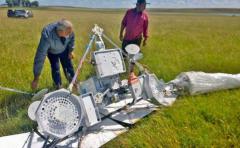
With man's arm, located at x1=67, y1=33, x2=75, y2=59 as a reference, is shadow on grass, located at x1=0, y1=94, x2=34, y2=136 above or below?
below

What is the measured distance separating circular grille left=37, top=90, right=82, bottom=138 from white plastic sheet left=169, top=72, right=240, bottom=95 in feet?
8.10

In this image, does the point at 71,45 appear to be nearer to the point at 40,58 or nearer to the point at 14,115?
the point at 40,58

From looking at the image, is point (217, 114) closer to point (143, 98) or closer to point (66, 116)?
point (143, 98)

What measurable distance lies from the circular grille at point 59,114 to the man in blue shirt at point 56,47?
44.2 inches

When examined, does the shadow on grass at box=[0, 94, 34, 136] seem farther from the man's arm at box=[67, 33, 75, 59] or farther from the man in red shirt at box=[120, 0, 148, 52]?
the man in red shirt at box=[120, 0, 148, 52]

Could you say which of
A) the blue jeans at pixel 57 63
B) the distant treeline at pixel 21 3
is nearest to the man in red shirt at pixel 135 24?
the blue jeans at pixel 57 63

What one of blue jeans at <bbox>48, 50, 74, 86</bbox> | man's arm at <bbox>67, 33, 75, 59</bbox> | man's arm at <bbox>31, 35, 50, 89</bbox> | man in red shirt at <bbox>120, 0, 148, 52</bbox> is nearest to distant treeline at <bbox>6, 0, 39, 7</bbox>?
man in red shirt at <bbox>120, 0, 148, 52</bbox>

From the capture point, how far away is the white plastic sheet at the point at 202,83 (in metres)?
5.37

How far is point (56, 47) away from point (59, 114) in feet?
5.53

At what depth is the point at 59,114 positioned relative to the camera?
11.1 ft

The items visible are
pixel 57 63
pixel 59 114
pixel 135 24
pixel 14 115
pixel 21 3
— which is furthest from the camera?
pixel 21 3

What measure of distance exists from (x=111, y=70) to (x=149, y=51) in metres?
6.06

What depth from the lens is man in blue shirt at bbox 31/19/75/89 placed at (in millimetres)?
4277

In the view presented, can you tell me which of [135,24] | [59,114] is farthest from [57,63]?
[59,114]
